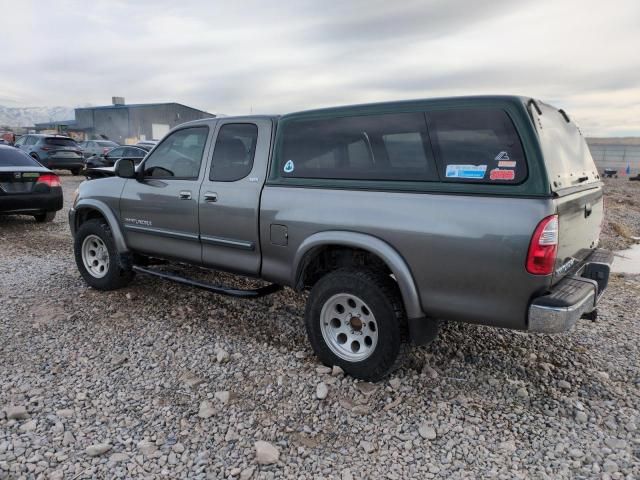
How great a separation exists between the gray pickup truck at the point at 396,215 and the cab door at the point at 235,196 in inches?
0.5

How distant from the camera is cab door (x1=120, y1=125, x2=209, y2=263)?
4328 millimetres

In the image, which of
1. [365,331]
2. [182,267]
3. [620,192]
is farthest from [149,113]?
[365,331]

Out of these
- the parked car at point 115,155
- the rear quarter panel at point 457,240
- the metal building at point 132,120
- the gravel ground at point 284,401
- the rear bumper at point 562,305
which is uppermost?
the metal building at point 132,120

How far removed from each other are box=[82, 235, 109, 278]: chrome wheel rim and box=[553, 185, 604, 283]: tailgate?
4449 mm

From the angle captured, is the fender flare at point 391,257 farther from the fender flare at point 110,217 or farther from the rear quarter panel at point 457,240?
the fender flare at point 110,217

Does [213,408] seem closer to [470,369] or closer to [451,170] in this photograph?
[470,369]

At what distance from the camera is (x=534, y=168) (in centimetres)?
262

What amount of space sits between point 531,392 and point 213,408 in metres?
2.18

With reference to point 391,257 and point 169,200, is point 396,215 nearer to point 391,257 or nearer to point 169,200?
point 391,257

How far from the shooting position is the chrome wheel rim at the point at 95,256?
17.1 feet

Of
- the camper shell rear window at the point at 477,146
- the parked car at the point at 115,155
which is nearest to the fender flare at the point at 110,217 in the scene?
the camper shell rear window at the point at 477,146

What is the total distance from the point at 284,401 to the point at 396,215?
1.46 m

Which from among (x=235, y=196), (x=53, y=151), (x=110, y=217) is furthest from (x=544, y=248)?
(x=53, y=151)

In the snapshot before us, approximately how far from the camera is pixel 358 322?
341cm
